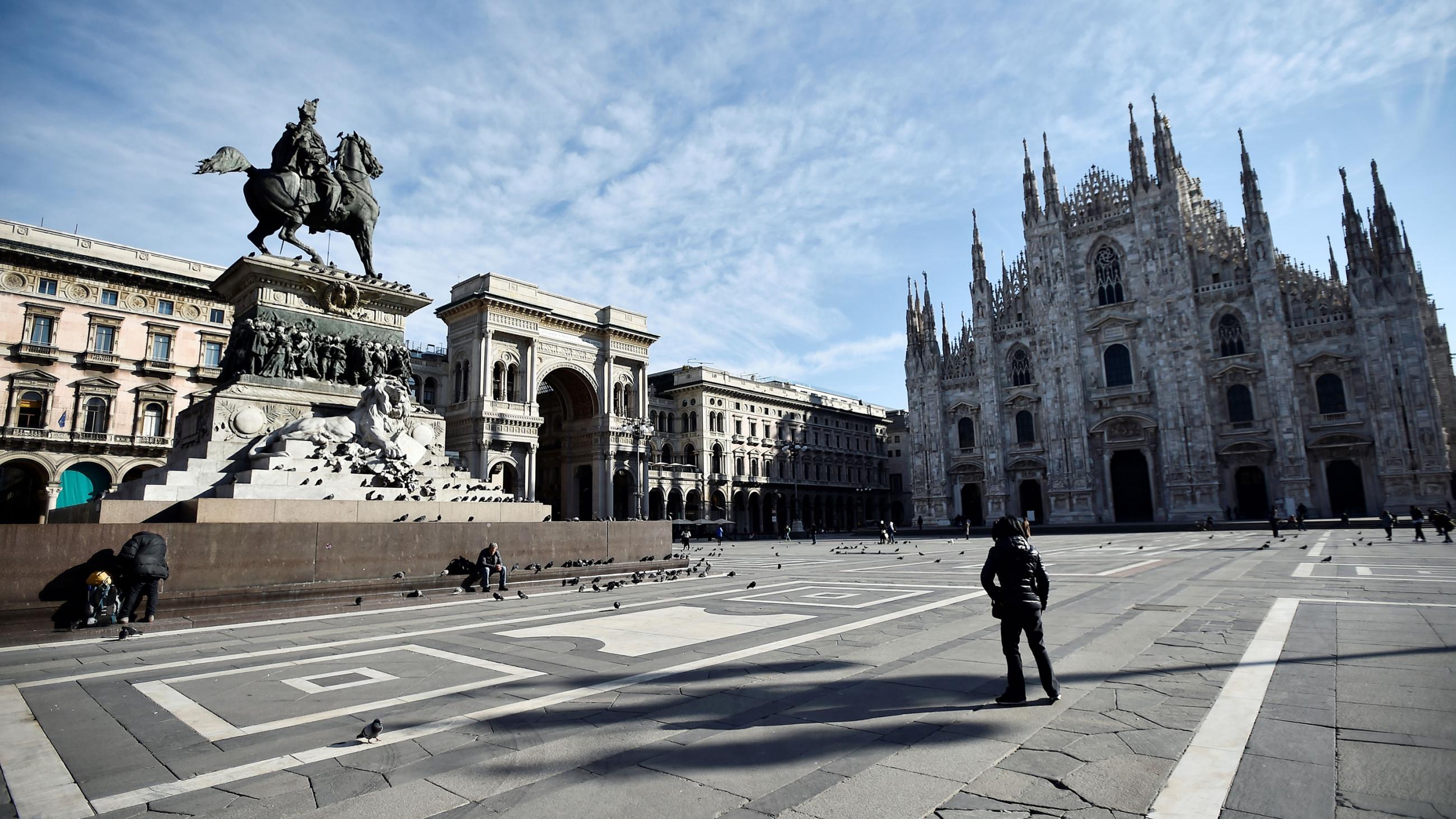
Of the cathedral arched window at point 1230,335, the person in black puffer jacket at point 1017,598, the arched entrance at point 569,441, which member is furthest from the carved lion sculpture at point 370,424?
the cathedral arched window at point 1230,335

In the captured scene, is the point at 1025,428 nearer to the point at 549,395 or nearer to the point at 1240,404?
the point at 1240,404

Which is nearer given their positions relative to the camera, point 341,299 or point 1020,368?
point 341,299

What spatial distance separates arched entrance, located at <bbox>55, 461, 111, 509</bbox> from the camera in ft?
117

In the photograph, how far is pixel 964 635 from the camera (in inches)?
313

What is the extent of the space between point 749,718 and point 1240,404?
52.6 metres

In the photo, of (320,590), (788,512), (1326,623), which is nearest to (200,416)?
(320,590)

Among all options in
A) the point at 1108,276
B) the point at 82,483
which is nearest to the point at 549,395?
the point at 82,483

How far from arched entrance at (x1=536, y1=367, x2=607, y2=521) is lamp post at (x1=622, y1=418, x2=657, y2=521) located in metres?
2.43

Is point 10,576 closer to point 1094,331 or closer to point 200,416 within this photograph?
point 200,416

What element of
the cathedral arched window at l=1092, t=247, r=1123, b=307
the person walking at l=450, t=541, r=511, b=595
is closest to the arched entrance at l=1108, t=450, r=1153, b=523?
the cathedral arched window at l=1092, t=247, r=1123, b=307

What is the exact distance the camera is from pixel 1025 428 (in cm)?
5478

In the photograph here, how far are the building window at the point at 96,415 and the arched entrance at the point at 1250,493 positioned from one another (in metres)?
63.8

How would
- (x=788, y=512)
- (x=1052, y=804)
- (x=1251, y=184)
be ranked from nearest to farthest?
1. (x=1052, y=804)
2. (x=1251, y=184)
3. (x=788, y=512)

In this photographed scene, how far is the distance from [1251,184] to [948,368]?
2267cm
